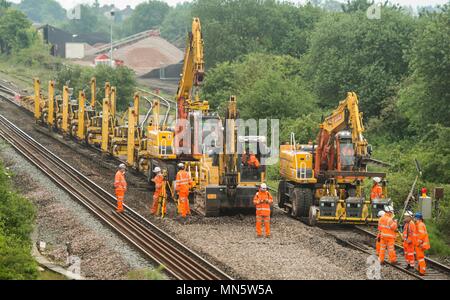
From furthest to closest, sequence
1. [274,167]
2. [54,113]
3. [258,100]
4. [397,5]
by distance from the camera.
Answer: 1. [397,5]
2. [54,113]
3. [258,100]
4. [274,167]

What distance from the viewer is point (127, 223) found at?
23.4 metres

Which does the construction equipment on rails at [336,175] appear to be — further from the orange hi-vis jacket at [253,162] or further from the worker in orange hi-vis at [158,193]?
the worker in orange hi-vis at [158,193]

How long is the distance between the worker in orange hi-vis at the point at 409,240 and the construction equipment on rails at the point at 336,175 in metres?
4.23

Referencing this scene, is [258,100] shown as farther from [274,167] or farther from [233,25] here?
[233,25]

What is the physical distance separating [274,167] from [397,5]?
22.1 meters

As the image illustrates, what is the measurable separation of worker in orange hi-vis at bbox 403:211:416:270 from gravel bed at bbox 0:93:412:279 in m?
0.60

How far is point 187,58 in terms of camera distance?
102 feet

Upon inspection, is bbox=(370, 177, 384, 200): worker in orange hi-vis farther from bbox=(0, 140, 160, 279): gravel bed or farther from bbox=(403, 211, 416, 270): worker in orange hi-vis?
bbox=(0, 140, 160, 279): gravel bed

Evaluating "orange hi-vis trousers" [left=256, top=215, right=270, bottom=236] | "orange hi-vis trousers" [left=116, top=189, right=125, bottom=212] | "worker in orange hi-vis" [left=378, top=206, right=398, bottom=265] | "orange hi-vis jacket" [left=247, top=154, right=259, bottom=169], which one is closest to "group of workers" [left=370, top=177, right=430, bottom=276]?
"worker in orange hi-vis" [left=378, top=206, right=398, bottom=265]

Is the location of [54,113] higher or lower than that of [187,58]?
lower

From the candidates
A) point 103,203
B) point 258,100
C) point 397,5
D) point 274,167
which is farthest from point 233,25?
point 103,203

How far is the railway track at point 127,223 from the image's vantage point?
18078 mm

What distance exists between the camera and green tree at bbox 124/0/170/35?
14961 centimetres

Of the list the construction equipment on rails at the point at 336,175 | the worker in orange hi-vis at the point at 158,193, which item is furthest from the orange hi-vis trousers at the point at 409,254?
the worker in orange hi-vis at the point at 158,193
